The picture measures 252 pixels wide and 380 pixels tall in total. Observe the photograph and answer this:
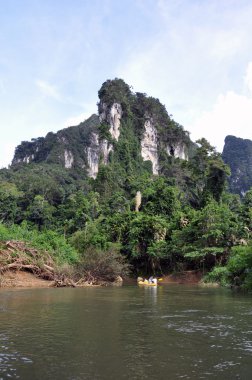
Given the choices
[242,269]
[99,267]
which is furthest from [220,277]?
[99,267]

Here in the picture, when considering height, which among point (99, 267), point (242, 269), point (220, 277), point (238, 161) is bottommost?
point (220, 277)

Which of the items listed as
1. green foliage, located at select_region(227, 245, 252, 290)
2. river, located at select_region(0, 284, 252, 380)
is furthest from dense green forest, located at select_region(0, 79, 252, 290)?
river, located at select_region(0, 284, 252, 380)

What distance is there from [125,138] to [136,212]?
50.3m

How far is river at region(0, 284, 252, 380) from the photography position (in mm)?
6375

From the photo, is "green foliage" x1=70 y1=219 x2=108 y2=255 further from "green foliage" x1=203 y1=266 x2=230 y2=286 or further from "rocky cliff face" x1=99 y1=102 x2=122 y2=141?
"rocky cliff face" x1=99 y1=102 x2=122 y2=141

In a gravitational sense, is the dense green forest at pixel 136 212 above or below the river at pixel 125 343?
above

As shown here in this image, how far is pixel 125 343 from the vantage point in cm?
834

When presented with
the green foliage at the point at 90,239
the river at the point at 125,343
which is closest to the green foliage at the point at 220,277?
the green foliage at the point at 90,239

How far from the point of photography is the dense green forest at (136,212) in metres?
A: 31.0

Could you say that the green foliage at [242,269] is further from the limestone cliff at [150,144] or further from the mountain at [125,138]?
the limestone cliff at [150,144]

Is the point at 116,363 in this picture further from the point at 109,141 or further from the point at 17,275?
the point at 109,141

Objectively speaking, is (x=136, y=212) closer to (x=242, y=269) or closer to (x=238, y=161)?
(x=242, y=269)

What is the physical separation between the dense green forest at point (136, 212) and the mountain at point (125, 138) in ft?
0.87

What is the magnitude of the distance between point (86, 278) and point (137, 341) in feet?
64.6
